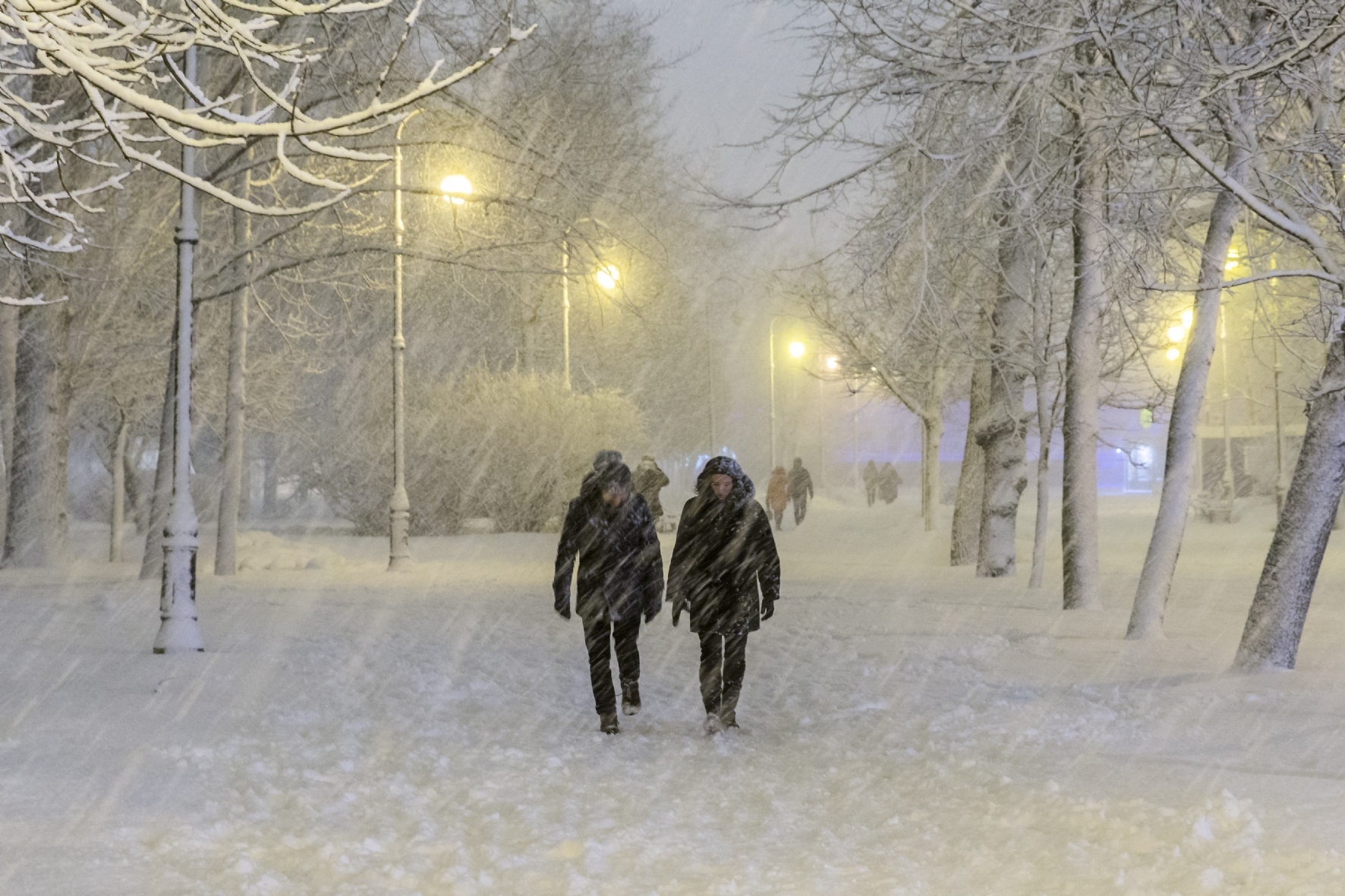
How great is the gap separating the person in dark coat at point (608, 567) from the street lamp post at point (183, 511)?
14.0ft

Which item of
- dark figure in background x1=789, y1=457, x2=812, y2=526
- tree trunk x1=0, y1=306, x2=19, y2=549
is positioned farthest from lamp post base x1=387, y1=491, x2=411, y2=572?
dark figure in background x1=789, y1=457, x2=812, y2=526

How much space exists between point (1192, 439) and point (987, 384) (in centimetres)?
798

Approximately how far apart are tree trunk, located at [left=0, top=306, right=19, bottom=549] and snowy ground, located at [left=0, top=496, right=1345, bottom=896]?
908 centimetres

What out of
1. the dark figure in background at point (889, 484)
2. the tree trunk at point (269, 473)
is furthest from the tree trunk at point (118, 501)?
the dark figure in background at point (889, 484)

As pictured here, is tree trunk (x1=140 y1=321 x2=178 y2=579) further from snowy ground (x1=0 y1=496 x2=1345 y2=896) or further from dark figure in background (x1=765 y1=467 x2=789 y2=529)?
dark figure in background (x1=765 y1=467 x2=789 y2=529)

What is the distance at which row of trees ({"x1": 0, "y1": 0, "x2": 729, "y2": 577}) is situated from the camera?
7.57 metres

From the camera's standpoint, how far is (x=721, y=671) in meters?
8.04

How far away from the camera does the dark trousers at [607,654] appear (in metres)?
7.98

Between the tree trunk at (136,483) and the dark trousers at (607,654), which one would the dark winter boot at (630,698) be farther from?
the tree trunk at (136,483)

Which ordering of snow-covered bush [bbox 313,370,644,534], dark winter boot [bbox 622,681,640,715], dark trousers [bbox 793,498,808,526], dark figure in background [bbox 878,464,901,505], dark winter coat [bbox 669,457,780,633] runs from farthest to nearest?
1. dark figure in background [bbox 878,464,901,505]
2. dark trousers [bbox 793,498,808,526]
3. snow-covered bush [bbox 313,370,644,534]
4. dark winter boot [bbox 622,681,640,715]
5. dark winter coat [bbox 669,457,780,633]

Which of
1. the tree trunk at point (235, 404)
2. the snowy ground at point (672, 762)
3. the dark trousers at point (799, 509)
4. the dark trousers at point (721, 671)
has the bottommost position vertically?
the snowy ground at point (672, 762)

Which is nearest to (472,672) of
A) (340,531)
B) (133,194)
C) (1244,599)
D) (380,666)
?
(380,666)

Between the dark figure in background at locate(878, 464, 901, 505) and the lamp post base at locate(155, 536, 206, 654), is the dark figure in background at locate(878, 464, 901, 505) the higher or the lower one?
the higher one

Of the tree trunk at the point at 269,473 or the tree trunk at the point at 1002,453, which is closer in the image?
the tree trunk at the point at 1002,453
